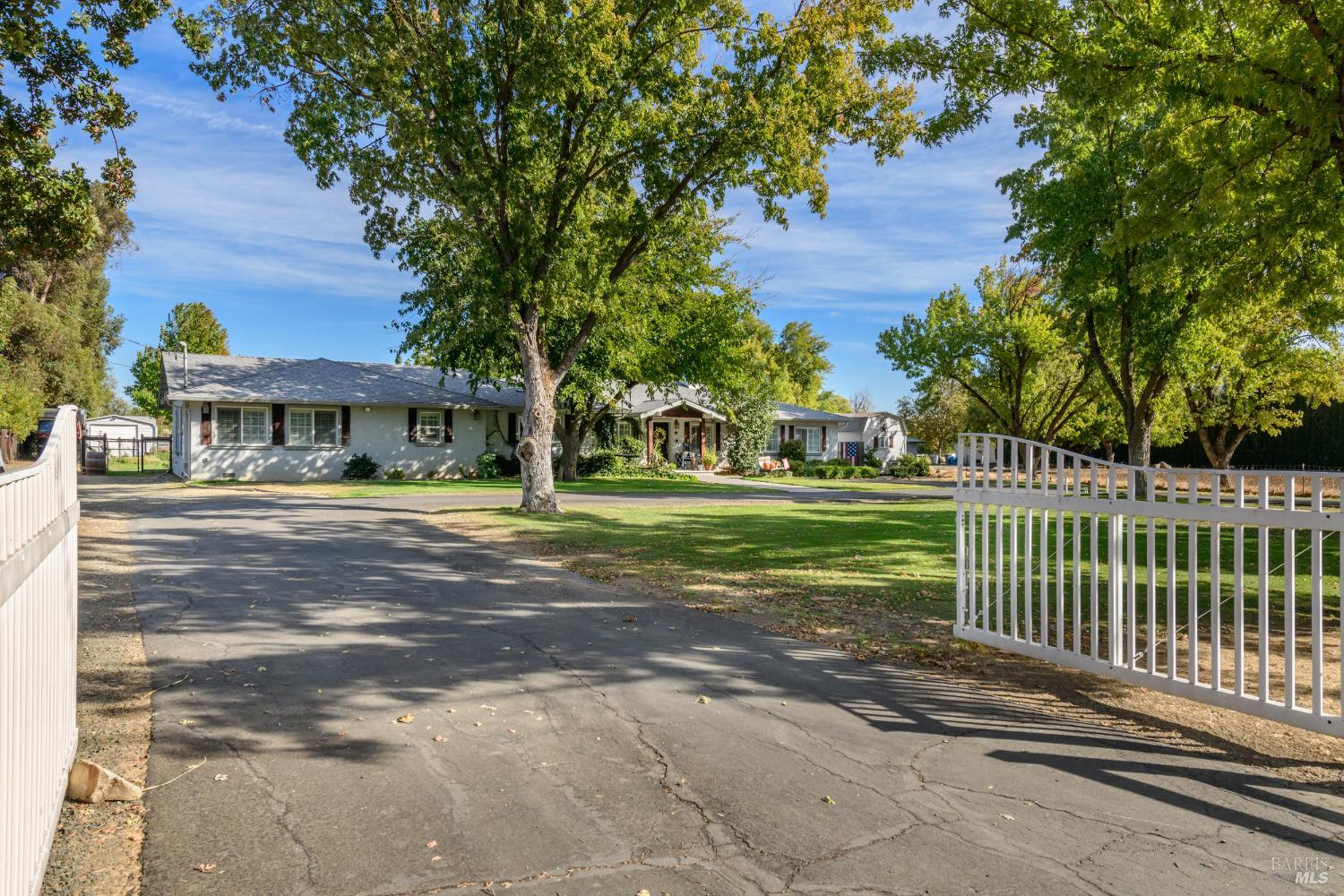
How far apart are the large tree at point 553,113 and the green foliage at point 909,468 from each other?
31.4 metres

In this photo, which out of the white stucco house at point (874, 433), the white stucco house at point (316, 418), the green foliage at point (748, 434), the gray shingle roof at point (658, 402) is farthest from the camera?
the white stucco house at point (874, 433)

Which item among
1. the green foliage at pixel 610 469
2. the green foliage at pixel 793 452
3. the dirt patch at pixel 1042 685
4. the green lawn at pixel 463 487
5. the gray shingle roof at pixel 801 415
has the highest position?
the gray shingle roof at pixel 801 415

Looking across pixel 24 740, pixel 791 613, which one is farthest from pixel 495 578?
pixel 24 740

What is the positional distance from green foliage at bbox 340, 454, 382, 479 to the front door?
14.4m

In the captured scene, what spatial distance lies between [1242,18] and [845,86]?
8324 mm

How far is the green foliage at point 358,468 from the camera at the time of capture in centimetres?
3061

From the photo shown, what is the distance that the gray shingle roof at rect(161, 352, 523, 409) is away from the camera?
1142 inches

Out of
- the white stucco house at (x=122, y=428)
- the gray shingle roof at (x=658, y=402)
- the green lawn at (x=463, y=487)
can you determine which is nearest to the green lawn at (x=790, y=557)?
the green lawn at (x=463, y=487)

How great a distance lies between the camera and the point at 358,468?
101 ft

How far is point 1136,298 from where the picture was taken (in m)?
16.9

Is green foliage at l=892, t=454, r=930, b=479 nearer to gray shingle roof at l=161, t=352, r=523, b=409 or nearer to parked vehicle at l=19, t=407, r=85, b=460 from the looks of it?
gray shingle roof at l=161, t=352, r=523, b=409

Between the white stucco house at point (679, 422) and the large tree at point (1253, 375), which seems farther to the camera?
the white stucco house at point (679, 422)

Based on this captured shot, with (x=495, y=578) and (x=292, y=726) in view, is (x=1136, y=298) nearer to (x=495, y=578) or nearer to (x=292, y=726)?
(x=495, y=578)

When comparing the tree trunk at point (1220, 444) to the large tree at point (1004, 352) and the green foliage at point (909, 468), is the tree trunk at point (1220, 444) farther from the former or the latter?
the green foliage at point (909, 468)
